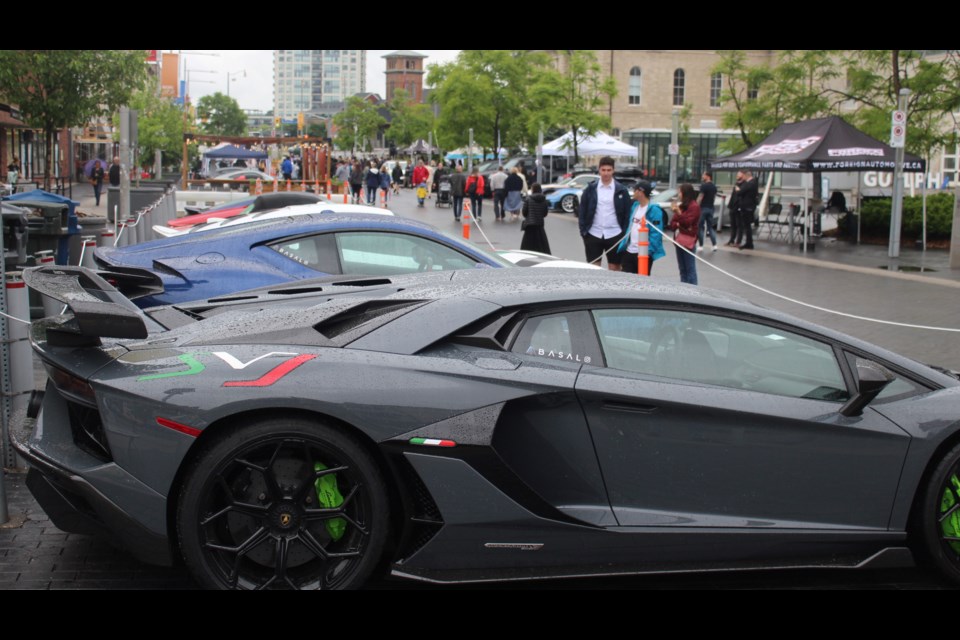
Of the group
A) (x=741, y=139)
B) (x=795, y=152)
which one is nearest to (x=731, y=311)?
(x=795, y=152)

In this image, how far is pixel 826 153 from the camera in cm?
2322

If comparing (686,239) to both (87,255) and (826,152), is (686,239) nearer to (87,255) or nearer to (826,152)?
(87,255)

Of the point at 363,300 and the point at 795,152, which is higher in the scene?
the point at 795,152

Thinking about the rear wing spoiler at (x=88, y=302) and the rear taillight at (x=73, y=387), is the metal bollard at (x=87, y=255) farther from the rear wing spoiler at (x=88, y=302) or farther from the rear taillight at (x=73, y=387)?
the rear taillight at (x=73, y=387)

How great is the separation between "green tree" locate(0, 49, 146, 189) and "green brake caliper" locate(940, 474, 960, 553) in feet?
101

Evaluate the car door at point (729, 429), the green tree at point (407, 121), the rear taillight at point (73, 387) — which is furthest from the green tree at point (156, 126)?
the green tree at point (407, 121)

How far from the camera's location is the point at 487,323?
14.3 feet

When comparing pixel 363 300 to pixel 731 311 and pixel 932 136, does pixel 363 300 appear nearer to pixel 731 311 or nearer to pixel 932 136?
pixel 731 311

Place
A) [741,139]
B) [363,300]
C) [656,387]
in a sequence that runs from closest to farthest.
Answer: [656,387], [363,300], [741,139]

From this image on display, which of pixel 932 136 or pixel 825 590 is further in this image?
pixel 932 136

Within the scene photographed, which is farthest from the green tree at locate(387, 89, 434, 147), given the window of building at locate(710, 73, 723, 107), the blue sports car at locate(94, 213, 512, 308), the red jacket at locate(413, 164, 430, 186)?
the blue sports car at locate(94, 213, 512, 308)

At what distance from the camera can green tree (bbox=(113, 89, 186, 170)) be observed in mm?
56344
